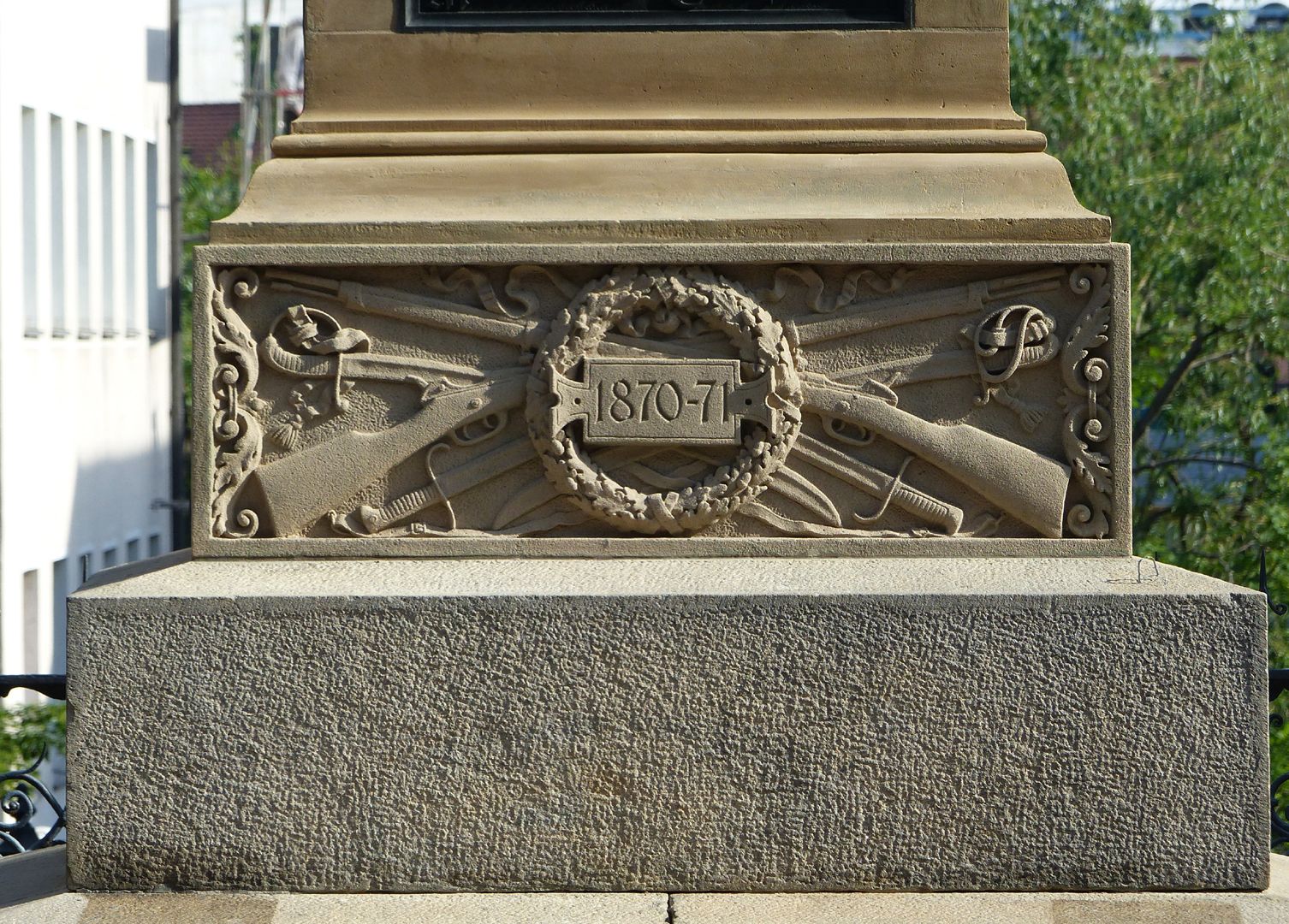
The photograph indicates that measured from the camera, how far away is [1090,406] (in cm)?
496

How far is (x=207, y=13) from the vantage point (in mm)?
34375

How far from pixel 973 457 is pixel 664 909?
59.2 inches

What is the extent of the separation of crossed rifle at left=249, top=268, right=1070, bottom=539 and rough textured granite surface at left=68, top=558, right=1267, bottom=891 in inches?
16.5

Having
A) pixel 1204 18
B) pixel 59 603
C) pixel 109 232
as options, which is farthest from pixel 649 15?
pixel 109 232

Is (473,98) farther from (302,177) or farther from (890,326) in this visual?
(890,326)

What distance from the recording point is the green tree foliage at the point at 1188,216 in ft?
57.7

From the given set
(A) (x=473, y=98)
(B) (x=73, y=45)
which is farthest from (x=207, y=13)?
(A) (x=473, y=98)

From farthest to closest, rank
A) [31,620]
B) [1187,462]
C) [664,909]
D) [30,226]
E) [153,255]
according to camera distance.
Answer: [153,255] → [31,620] → [30,226] → [1187,462] → [664,909]

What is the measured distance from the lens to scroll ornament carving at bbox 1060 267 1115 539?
493cm

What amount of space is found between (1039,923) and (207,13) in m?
32.9

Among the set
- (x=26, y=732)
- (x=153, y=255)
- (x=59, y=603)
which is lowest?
(x=59, y=603)

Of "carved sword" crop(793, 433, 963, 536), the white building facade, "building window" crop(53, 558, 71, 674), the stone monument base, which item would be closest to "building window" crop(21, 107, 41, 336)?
the white building facade

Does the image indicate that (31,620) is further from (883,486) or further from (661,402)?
(883,486)

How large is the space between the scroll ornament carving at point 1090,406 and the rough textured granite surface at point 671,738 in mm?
400
